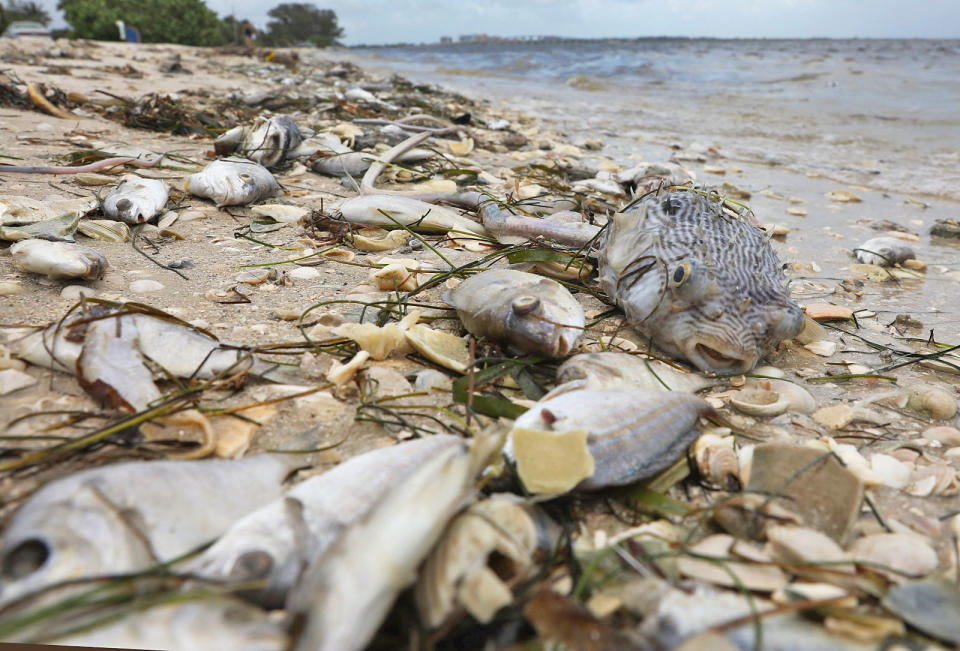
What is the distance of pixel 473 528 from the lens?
1.23m

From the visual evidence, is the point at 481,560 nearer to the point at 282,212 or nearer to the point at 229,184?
the point at 282,212

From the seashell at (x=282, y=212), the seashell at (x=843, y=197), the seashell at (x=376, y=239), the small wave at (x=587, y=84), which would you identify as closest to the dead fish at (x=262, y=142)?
the seashell at (x=282, y=212)

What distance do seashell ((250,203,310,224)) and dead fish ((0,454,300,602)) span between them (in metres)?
2.66

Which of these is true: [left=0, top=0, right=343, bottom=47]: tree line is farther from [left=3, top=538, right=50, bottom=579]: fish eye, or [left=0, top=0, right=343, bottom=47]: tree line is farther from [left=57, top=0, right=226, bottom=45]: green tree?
[left=3, top=538, right=50, bottom=579]: fish eye

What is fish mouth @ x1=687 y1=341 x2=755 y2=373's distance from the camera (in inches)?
91.0

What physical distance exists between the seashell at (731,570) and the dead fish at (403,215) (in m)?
2.60

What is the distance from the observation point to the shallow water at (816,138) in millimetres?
4164

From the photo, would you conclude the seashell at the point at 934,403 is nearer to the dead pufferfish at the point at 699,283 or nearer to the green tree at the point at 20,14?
the dead pufferfish at the point at 699,283

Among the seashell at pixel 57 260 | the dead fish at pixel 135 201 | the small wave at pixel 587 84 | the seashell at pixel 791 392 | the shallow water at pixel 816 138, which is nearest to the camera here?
the seashell at pixel 791 392

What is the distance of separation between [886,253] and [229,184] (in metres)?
4.44

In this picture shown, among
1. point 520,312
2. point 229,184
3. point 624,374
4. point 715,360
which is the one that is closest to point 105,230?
point 229,184

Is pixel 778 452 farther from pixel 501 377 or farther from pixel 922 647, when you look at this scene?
pixel 501 377

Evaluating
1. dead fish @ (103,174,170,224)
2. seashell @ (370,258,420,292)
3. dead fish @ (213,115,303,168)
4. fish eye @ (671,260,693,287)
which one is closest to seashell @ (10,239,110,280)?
dead fish @ (103,174,170,224)

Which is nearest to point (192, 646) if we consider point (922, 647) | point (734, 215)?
point (922, 647)
